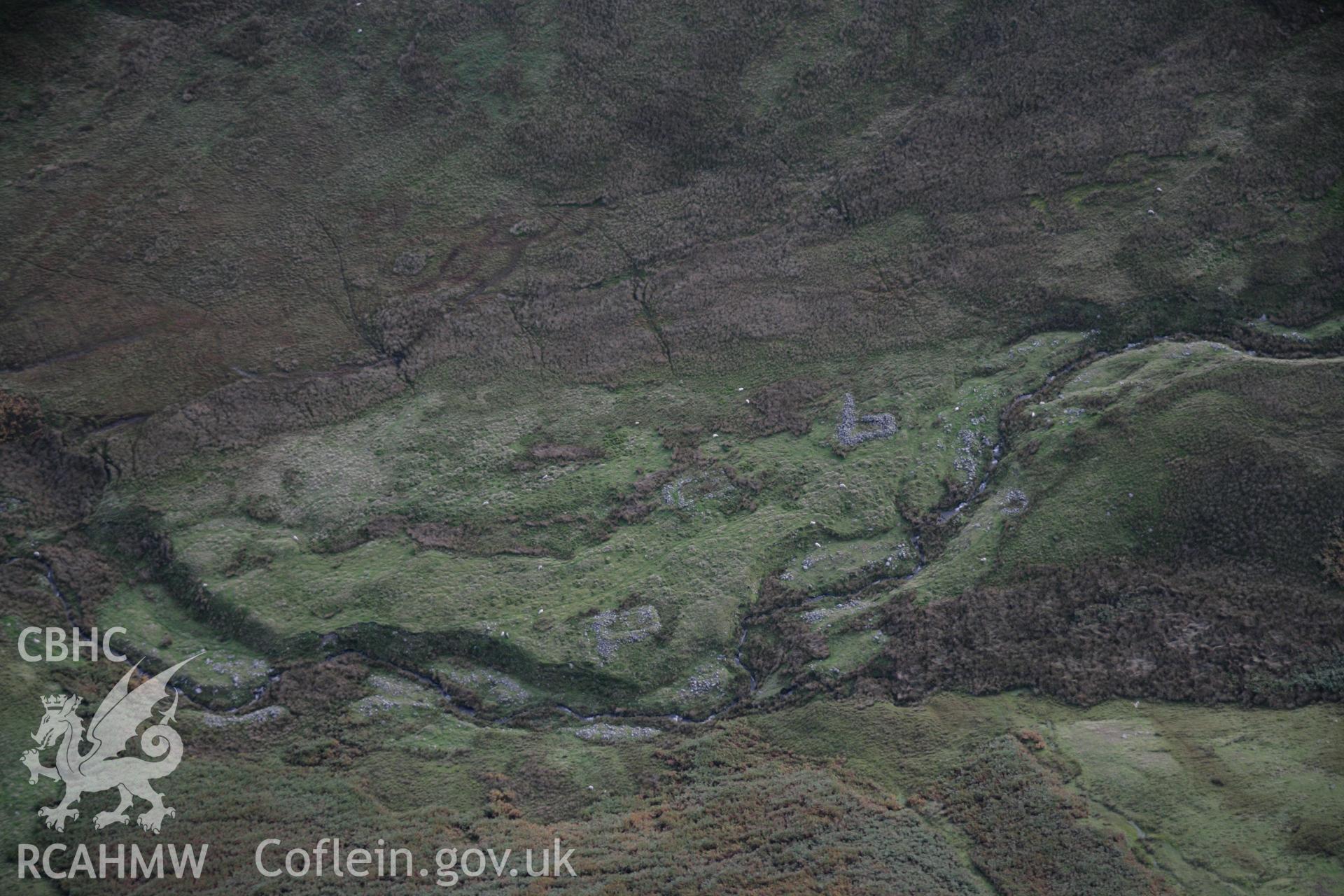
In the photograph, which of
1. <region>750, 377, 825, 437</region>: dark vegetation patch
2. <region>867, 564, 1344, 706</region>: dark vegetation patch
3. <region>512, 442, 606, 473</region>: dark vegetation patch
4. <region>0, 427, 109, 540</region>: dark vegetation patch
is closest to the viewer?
<region>867, 564, 1344, 706</region>: dark vegetation patch

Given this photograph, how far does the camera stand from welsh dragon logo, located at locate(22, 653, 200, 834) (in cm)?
3428

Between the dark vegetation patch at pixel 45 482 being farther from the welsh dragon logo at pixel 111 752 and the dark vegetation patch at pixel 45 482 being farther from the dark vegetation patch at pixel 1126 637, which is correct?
the dark vegetation patch at pixel 1126 637

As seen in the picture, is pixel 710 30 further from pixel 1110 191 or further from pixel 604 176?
pixel 1110 191

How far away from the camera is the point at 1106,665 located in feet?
121

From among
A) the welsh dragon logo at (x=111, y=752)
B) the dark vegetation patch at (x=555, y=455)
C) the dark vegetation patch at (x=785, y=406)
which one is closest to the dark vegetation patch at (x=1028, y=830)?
the dark vegetation patch at (x=785, y=406)

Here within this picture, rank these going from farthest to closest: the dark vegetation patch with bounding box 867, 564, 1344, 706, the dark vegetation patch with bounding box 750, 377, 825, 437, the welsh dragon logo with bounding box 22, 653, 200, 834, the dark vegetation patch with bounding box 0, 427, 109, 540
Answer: the dark vegetation patch with bounding box 750, 377, 825, 437 → the dark vegetation patch with bounding box 0, 427, 109, 540 → the dark vegetation patch with bounding box 867, 564, 1344, 706 → the welsh dragon logo with bounding box 22, 653, 200, 834

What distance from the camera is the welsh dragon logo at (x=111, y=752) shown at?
34281 mm

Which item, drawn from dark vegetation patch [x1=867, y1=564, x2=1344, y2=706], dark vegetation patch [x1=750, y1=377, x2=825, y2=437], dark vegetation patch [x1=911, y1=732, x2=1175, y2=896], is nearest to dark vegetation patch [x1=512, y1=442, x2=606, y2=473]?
dark vegetation patch [x1=750, y1=377, x2=825, y2=437]

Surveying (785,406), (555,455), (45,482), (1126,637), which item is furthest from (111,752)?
(1126,637)

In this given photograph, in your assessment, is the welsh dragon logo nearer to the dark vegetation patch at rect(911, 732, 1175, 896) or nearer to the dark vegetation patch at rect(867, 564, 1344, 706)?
→ the dark vegetation patch at rect(867, 564, 1344, 706)

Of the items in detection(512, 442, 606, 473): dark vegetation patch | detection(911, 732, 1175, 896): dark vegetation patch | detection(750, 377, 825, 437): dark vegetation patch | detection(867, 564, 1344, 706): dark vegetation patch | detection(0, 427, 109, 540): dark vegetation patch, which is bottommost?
detection(911, 732, 1175, 896): dark vegetation patch

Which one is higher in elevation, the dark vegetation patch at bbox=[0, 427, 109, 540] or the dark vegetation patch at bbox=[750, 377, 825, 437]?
the dark vegetation patch at bbox=[0, 427, 109, 540]

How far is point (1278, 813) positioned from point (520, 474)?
1375 inches

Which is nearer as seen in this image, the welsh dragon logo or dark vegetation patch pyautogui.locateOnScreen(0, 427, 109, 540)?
the welsh dragon logo
